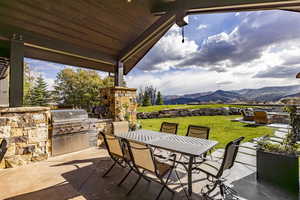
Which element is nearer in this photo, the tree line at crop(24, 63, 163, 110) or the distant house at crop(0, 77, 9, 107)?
the distant house at crop(0, 77, 9, 107)

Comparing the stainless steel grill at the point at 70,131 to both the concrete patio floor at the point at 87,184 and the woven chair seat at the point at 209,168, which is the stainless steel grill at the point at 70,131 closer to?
the concrete patio floor at the point at 87,184

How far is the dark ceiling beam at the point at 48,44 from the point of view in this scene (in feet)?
11.3

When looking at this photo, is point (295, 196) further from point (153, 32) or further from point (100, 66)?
point (100, 66)

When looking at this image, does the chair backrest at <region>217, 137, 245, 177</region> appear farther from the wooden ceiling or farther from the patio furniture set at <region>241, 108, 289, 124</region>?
the patio furniture set at <region>241, 108, 289, 124</region>

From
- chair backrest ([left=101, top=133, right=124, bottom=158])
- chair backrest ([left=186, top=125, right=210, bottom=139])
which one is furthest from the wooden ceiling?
chair backrest ([left=101, top=133, right=124, bottom=158])

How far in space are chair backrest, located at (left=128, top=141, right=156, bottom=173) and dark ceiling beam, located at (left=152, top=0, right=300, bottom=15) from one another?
13.1ft

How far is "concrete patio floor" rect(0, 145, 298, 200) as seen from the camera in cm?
226

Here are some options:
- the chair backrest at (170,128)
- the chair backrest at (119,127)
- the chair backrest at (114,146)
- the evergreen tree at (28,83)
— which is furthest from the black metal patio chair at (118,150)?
the evergreen tree at (28,83)

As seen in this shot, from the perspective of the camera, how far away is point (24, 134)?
341 cm

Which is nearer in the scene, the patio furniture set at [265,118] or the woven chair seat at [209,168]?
the woven chair seat at [209,168]

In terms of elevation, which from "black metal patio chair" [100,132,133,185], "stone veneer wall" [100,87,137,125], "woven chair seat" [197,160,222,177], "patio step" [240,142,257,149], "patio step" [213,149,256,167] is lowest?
"patio step" [213,149,256,167]

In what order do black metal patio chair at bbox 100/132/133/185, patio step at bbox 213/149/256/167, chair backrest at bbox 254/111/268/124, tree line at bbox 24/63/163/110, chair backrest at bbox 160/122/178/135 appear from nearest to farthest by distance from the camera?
black metal patio chair at bbox 100/132/133/185 < patio step at bbox 213/149/256/167 < chair backrest at bbox 160/122/178/135 < chair backrest at bbox 254/111/268/124 < tree line at bbox 24/63/163/110

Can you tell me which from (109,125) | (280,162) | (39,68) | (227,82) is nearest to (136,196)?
(280,162)

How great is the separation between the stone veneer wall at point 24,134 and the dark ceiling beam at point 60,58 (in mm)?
2065
